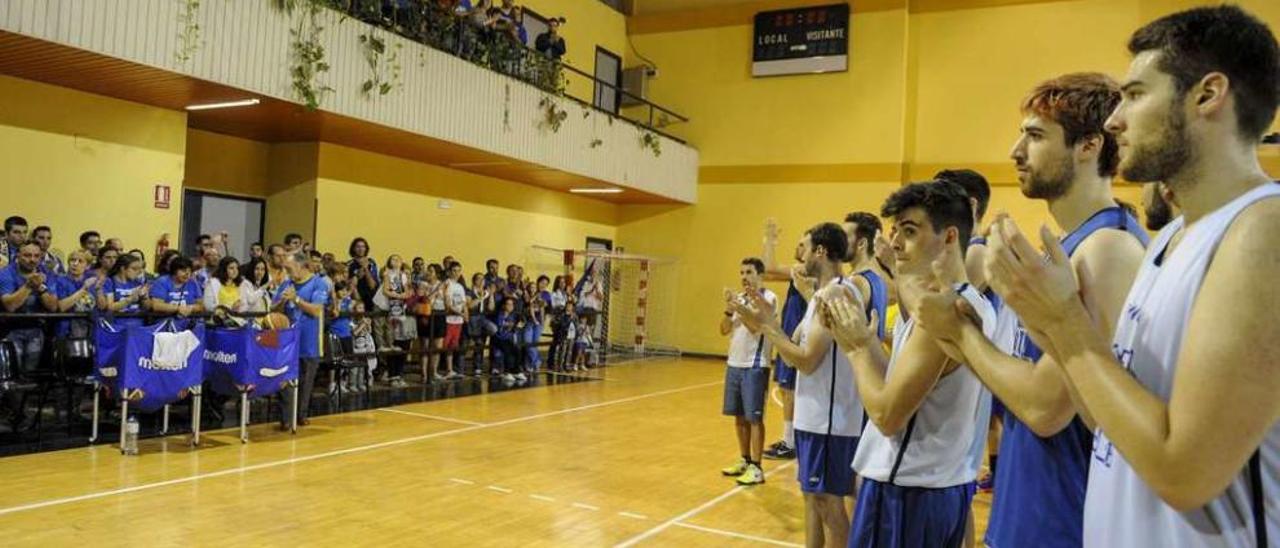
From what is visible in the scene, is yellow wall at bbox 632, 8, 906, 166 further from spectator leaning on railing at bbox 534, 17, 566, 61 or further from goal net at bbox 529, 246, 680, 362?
spectator leaning on railing at bbox 534, 17, 566, 61

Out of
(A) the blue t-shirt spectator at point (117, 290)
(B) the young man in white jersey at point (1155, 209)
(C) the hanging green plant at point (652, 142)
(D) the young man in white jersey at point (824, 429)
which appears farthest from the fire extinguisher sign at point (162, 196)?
(B) the young man in white jersey at point (1155, 209)

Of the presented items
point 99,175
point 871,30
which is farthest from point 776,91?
point 99,175

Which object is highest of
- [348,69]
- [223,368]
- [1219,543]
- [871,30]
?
[871,30]

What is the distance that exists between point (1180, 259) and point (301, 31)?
10.5 m

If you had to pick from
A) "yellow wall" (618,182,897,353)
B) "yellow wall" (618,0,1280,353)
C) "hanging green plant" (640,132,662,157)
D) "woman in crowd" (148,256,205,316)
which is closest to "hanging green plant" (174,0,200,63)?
"woman in crowd" (148,256,205,316)

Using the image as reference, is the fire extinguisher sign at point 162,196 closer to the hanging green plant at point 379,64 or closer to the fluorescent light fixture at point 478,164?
the hanging green plant at point 379,64

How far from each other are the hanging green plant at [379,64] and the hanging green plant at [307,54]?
71cm

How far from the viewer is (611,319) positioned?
787 inches

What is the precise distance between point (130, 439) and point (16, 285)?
2.08 m

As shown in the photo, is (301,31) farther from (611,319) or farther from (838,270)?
(611,319)

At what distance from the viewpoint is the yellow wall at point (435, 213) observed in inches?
527

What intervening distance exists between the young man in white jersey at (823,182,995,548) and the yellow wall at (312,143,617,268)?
1188 cm

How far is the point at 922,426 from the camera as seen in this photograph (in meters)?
2.63

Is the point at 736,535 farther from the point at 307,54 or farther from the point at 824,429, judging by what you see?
the point at 307,54
